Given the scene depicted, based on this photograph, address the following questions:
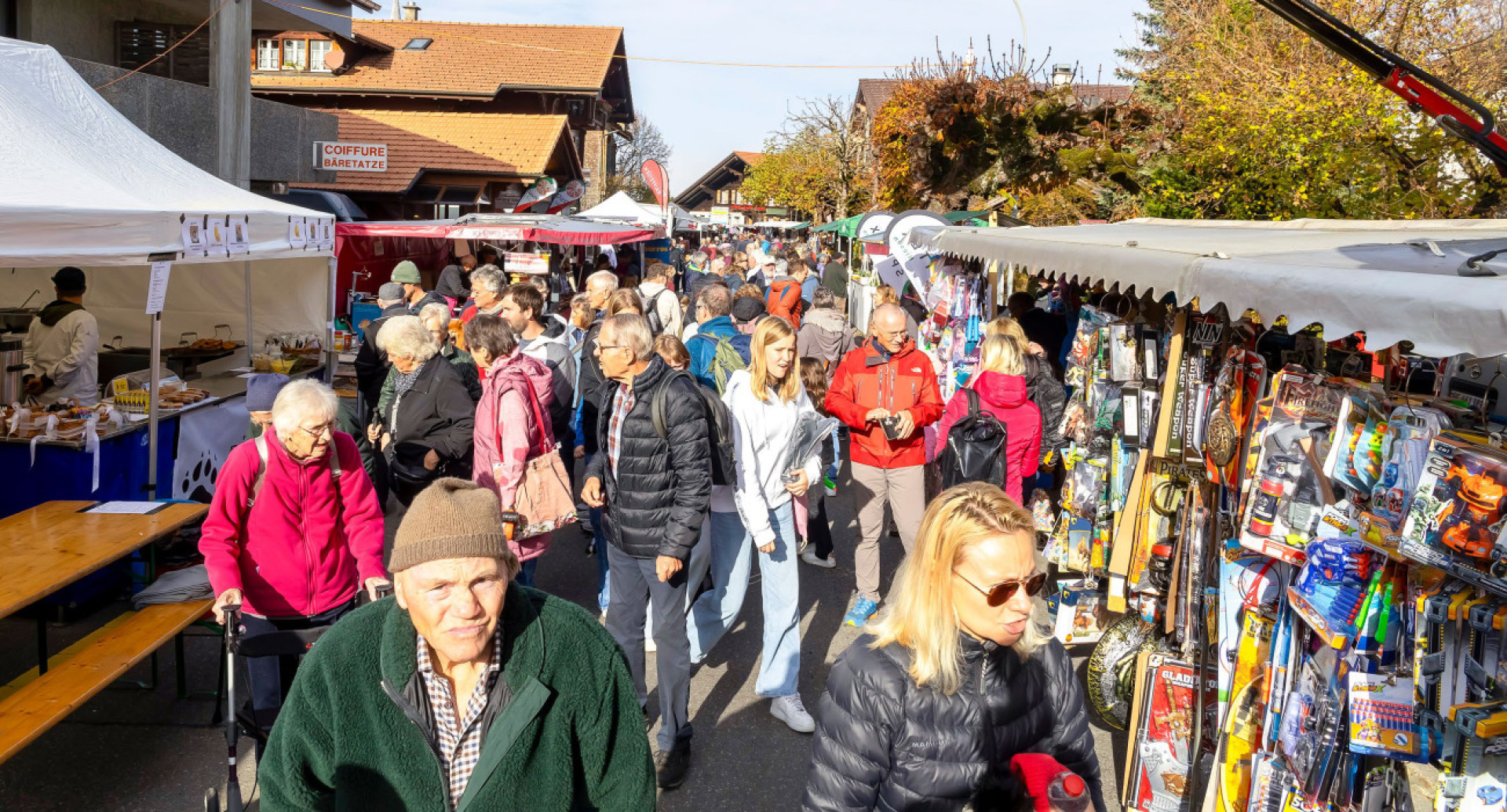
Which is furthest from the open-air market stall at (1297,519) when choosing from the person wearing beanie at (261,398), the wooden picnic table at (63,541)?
the wooden picnic table at (63,541)

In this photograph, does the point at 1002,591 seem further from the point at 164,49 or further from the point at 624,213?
the point at 624,213

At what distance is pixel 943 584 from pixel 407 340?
423 centimetres

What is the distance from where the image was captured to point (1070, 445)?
5812 mm

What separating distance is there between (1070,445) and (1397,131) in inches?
232

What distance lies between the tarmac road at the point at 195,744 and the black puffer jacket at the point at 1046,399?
5.30 feet

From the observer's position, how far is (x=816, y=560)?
25.3 ft

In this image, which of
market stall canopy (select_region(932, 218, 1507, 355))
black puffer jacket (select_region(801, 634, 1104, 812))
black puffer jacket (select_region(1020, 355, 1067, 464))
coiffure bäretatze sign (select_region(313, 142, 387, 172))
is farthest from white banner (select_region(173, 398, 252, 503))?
coiffure bäretatze sign (select_region(313, 142, 387, 172))

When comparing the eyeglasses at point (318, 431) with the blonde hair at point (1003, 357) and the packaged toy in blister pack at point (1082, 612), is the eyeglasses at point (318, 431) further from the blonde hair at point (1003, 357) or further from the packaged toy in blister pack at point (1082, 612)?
the blonde hair at point (1003, 357)

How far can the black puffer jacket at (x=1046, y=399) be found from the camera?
23.0ft

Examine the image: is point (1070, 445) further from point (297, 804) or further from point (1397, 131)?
point (1397, 131)

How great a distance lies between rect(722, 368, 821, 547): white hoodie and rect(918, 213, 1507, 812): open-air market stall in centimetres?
149

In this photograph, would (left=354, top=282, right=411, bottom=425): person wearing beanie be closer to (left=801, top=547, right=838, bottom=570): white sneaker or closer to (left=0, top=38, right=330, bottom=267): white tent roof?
(left=0, top=38, right=330, bottom=267): white tent roof

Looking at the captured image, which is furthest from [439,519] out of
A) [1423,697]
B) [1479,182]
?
[1479,182]

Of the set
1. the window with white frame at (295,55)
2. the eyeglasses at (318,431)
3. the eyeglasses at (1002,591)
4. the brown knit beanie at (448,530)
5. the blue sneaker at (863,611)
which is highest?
the window with white frame at (295,55)
